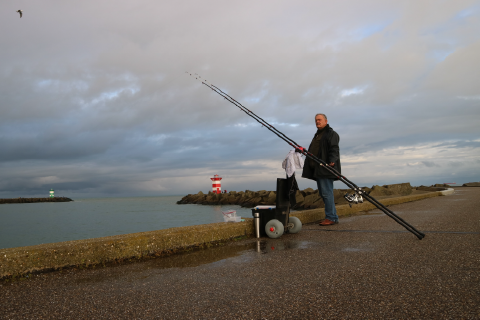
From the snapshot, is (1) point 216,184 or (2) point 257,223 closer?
(2) point 257,223

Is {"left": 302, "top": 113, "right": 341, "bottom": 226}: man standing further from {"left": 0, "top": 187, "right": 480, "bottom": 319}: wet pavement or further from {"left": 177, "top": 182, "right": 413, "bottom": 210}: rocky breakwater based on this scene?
{"left": 177, "top": 182, "right": 413, "bottom": 210}: rocky breakwater

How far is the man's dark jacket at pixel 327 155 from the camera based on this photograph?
5982 millimetres

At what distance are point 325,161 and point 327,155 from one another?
127 mm

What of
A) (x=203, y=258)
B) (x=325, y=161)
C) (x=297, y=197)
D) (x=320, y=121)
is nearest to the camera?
(x=203, y=258)

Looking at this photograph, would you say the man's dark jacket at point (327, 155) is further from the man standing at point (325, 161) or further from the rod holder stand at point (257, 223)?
the rod holder stand at point (257, 223)

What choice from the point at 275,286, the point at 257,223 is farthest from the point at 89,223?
the point at 275,286

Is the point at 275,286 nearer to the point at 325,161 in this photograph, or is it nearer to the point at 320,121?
the point at 325,161

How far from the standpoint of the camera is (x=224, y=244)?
494 cm

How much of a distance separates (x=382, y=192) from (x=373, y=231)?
46.8 feet

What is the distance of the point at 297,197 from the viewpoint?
29.1 m

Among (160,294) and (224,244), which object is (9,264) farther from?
(224,244)

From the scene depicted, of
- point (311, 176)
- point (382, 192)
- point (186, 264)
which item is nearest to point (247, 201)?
point (382, 192)

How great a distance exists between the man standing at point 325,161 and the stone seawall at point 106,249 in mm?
1823

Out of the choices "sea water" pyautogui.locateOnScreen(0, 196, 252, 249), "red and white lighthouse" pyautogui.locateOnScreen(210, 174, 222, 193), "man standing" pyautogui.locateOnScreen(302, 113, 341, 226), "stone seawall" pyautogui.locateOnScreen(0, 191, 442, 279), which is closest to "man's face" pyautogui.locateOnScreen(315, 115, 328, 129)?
"man standing" pyautogui.locateOnScreen(302, 113, 341, 226)
